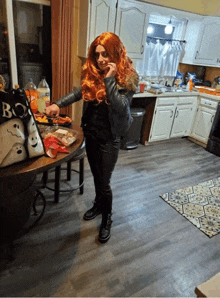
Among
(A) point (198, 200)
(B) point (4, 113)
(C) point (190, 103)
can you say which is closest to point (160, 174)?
(A) point (198, 200)

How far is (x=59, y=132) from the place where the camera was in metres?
1.52

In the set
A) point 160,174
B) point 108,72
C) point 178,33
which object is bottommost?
point 160,174

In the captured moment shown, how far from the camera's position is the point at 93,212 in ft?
6.76

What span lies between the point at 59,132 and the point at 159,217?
1.29 m

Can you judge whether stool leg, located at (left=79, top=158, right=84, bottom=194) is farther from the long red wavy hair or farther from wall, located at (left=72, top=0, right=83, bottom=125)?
wall, located at (left=72, top=0, right=83, bottom=125)

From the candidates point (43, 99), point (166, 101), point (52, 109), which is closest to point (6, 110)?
point (52, 109)

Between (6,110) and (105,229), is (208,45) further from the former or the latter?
(6,110)

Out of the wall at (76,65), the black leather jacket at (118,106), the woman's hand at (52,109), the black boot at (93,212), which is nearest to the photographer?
the black leather jacket at (118,106)

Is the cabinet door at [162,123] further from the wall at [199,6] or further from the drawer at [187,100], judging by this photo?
the wall at [199,6]

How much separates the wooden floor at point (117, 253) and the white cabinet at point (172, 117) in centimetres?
128

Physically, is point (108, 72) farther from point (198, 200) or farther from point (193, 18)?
point (193, 18)

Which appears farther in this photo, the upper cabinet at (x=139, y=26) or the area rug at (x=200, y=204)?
the upper cabinet at (x=139, y=26)

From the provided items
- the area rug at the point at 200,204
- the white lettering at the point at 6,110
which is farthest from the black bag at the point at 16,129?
the area rug at the point at 200,204

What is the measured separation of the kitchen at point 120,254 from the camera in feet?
4.84
